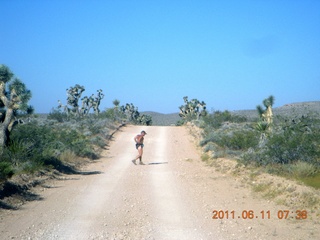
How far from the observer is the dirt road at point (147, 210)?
7.46 metres

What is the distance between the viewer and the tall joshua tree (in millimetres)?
13953

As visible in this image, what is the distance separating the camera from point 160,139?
32125 millimetres

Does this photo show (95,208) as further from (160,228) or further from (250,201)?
(250,201)

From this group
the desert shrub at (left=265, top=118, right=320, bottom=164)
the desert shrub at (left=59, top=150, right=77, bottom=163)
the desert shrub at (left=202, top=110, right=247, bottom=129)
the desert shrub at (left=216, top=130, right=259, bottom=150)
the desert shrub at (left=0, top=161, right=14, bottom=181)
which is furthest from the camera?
the desert shrub at (left=202, top=110, right=247, bottom=129)

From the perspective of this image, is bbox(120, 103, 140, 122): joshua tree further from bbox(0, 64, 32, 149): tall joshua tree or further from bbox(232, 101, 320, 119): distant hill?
bbox(0, 64, 32, 149): tall joshua tree

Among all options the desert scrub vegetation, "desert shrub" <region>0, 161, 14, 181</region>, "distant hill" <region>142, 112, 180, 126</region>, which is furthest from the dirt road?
"distant hill" <region>142, 112, 180, 126</region>

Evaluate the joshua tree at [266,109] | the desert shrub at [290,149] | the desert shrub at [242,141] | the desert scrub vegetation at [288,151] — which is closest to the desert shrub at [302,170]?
the desert scrub vegetation at [288,151]

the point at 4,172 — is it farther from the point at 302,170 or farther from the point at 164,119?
the point at 164,119

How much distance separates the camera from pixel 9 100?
14438mm

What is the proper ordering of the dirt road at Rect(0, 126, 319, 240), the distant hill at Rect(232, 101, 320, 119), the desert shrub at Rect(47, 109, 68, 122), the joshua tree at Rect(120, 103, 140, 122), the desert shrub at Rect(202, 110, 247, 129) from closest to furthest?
the dirt road at Rect(0, 126, 319, 240)
the distant hill at Rect(232, 101, 320, 119)
the desert shrub at Rect(202, 110, 247, 129)
the desert shrub at Rect(47, 109, 68, 122)
the joshua tree at Rect(120, 103, 140, 122)
